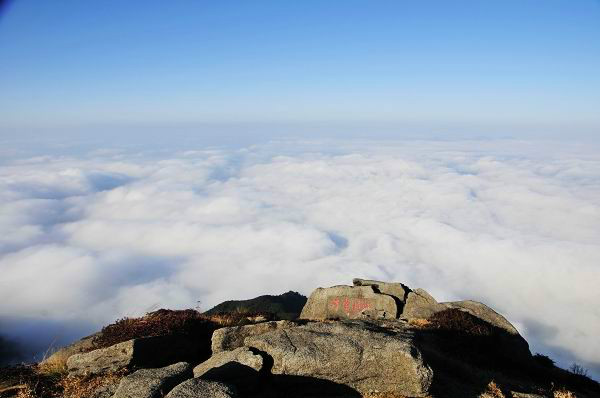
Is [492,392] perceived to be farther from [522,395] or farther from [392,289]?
[392,289]

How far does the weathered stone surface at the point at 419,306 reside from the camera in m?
19.8

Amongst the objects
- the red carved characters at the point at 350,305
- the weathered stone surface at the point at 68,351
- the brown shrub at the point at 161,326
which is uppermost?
the brown shrub at the point at 161,326

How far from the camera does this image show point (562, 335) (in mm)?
160625

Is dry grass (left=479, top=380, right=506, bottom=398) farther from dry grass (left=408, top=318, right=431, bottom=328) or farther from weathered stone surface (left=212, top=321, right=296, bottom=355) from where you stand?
weathered stone surface (left=212, top=321, right=296, bottom=355)

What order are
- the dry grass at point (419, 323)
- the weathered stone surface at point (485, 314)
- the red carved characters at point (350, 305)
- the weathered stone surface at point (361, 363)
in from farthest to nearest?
the red carved characters at point (350, 305)
the weathered stone surface at point (485, 314)
the dry grass at point (419, 323)
the weathered stone surface at point (361, 363)

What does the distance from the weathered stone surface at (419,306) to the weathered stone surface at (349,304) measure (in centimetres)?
64

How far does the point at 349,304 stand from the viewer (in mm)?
21453

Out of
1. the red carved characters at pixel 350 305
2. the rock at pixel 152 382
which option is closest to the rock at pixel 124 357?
the rock at pixel 152 382

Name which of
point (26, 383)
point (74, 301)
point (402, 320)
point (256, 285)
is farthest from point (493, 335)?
Result: point (74, 301)

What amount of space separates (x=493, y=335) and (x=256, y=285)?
139792 millimetres

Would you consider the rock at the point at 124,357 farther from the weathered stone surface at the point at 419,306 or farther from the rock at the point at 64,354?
the weathered stone surface at the point at 419,306

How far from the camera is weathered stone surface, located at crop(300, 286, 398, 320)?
68.1 ft

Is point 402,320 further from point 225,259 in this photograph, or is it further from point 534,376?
point 225,259

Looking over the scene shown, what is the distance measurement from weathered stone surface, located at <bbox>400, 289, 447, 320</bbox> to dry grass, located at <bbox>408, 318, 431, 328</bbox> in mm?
1269
